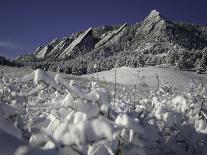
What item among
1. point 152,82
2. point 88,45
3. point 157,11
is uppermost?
point 157,11

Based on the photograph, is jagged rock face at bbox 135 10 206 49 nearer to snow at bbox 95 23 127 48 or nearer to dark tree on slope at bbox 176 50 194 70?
snow at bbox 95 23 127 48

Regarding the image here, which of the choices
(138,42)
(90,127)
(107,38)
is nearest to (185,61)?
(90,127)

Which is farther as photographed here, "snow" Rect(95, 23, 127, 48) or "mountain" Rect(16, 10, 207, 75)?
"snow" Rect(95, 23, 127, 48)

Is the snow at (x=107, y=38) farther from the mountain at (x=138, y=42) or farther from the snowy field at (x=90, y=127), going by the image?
the snowy field at (x=90, y=127)

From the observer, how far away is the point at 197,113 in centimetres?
294

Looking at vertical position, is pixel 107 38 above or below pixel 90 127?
above

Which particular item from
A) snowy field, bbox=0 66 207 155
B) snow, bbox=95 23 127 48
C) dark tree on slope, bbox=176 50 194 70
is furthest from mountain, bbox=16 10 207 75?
snowy field, bbox=0 66 207 155

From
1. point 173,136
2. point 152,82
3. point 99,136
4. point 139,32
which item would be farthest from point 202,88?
point 139,32

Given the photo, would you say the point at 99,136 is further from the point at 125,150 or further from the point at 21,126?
the point at 21,126

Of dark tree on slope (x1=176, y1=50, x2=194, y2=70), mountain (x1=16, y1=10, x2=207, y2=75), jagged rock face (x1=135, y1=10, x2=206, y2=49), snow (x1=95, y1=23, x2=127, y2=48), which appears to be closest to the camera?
dark tree on slope (x1=176, y1=50, x2=194, y2=70)

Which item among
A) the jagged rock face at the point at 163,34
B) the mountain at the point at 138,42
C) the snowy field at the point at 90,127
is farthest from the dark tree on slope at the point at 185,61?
the jagged rock face at the point at 163,34

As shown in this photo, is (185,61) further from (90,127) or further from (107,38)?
(107,38)

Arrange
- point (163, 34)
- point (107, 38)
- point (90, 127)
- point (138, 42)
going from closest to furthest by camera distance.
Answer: point (90, 127)
point (163, 34)
point (138, 42)
point (107, 38)

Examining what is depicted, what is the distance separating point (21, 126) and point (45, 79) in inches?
31.4
